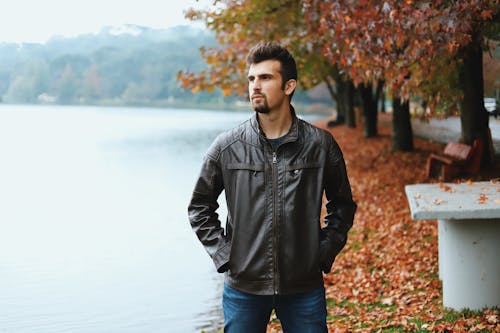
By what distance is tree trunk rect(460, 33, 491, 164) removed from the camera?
1303 cm

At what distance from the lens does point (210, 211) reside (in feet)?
12.9

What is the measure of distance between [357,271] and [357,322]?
239 centimetres

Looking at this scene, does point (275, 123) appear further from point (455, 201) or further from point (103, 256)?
point (103, 256)

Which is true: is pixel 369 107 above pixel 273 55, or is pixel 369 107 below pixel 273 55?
below

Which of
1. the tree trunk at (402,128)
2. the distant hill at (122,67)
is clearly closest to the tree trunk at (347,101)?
the tree trunk at (402,128)

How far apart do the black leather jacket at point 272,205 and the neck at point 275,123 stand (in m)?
0.05

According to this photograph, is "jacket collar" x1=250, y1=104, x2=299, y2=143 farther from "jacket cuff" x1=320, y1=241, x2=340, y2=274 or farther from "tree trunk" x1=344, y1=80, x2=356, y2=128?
"tree trunk" x1=344, y1=80, x2=356, y2=128

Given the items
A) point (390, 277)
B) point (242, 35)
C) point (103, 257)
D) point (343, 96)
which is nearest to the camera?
point (390, 277)

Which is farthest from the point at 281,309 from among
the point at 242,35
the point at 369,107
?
the point at 369,107

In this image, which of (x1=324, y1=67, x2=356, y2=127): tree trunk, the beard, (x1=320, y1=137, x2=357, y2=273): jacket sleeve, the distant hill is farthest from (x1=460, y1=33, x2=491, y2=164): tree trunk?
the distant hill

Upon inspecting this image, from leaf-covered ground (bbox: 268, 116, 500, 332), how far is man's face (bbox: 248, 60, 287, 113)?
3.28 meters

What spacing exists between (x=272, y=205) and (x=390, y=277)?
17.6 ft

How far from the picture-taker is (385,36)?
10.4 m

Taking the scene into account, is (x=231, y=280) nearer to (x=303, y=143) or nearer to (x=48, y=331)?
(x=303, y=143)
